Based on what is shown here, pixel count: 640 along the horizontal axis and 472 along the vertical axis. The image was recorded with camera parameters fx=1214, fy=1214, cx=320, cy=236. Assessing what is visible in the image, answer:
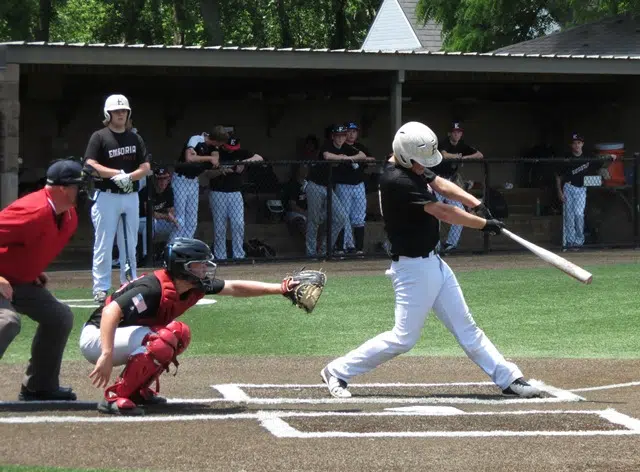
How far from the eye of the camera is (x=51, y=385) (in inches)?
280

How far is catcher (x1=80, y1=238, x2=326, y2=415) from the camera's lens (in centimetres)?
657

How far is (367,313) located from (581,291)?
8.72ft

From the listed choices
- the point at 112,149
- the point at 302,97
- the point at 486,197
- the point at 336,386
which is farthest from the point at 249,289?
the point at 302,97

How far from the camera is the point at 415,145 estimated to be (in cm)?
713

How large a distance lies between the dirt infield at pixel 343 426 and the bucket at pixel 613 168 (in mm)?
11142

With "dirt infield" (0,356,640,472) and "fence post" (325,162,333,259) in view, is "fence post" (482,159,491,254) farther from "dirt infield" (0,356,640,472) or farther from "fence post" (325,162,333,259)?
"dirt infield" (0,356,640,472)

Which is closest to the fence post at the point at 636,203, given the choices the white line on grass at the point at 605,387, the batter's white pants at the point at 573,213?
the batter's white pants at the point at 573,213

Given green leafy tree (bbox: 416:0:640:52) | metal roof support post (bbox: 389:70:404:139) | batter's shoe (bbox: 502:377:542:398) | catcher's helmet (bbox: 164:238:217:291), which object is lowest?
batter's shoe (bbox: 502:377:542:398)

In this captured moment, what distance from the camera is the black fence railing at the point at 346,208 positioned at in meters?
15.8

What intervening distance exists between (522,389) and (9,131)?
956 centimetres

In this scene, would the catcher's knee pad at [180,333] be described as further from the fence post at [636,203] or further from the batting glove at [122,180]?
the fence post at [636,203]

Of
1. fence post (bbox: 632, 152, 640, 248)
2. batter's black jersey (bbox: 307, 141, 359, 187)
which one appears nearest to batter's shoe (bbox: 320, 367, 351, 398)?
batter's black jersey (bbox: 307, 141, 359, 187)

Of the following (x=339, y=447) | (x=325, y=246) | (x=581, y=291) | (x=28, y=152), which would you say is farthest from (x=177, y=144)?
(x=339, y=447)

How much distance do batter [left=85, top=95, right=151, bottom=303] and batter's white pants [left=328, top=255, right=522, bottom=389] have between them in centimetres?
467
